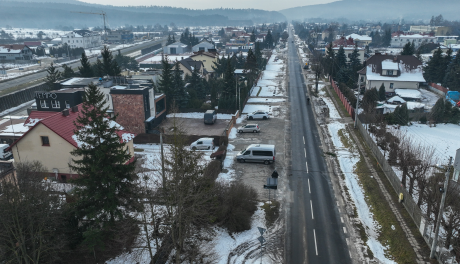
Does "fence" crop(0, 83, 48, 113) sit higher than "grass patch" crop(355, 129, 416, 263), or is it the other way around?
"fence" crop(0, 83, 48, 113)

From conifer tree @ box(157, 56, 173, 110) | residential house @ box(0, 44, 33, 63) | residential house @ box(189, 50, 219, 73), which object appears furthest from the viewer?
residential house @ box(0, 44, 33, 63)

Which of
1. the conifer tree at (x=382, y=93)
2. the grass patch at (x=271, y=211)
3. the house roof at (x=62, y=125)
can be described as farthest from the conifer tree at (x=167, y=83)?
the conifer tree at (x=382, y=93)

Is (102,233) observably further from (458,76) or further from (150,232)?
(458,76)

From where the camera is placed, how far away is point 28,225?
53.5 ft

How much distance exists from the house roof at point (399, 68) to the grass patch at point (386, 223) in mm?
42338

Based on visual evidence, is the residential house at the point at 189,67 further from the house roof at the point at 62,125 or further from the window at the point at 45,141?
the window at the point at 45,141

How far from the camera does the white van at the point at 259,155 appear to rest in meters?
33.7

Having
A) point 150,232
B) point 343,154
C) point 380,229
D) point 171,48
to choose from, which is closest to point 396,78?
point 343,154

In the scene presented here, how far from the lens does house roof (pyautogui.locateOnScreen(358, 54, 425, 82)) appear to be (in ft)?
217

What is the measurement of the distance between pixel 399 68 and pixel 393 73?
80.7 inches

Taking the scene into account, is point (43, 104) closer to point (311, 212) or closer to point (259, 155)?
point (259, 155)

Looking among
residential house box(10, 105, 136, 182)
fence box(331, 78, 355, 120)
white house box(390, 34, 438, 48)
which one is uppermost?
white house box(390, 34, 438, 48)

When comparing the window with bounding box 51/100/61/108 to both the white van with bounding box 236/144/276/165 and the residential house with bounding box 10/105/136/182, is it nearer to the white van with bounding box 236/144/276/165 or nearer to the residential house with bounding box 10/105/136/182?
the residential house with bounding box 10/105/136/182

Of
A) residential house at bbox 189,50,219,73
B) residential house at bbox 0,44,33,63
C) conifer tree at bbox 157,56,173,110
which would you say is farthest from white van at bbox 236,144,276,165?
residential house at bbox 0,44,33,63
